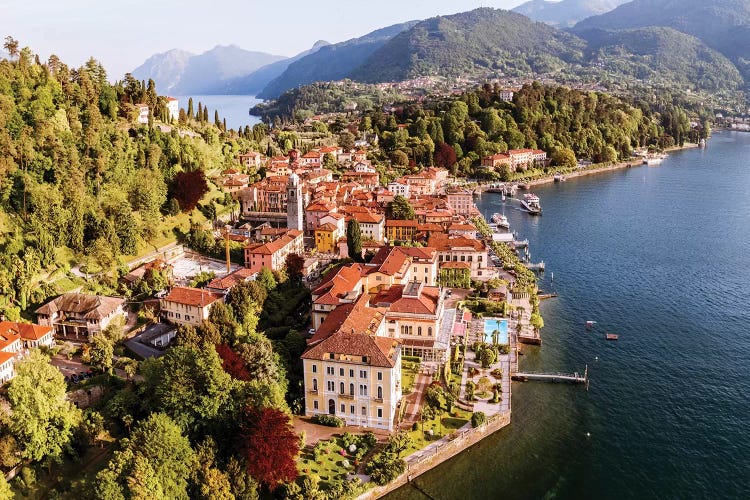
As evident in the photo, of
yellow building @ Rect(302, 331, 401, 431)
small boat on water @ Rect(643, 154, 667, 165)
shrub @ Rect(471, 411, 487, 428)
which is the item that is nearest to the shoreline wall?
shrub @ Rect(471, 411, 487, 428)

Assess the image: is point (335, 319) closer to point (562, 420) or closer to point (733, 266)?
point (562, 420)

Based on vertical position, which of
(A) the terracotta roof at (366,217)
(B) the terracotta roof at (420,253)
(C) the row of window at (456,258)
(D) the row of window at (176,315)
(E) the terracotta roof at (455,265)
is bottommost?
(D) the row of window at (176,315)

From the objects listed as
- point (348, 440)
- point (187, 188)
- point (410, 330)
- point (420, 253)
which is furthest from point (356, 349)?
point (187, 188)

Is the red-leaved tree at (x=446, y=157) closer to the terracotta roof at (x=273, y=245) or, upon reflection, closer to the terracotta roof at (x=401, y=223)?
the terracotta roof at (x=401, y=223)

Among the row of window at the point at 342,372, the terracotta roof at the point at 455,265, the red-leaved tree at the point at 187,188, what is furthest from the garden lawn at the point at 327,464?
the red-leaved tree at the point at 187,188

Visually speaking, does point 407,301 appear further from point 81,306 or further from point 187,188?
point 187,188

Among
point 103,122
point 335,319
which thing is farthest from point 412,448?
point 103,122
